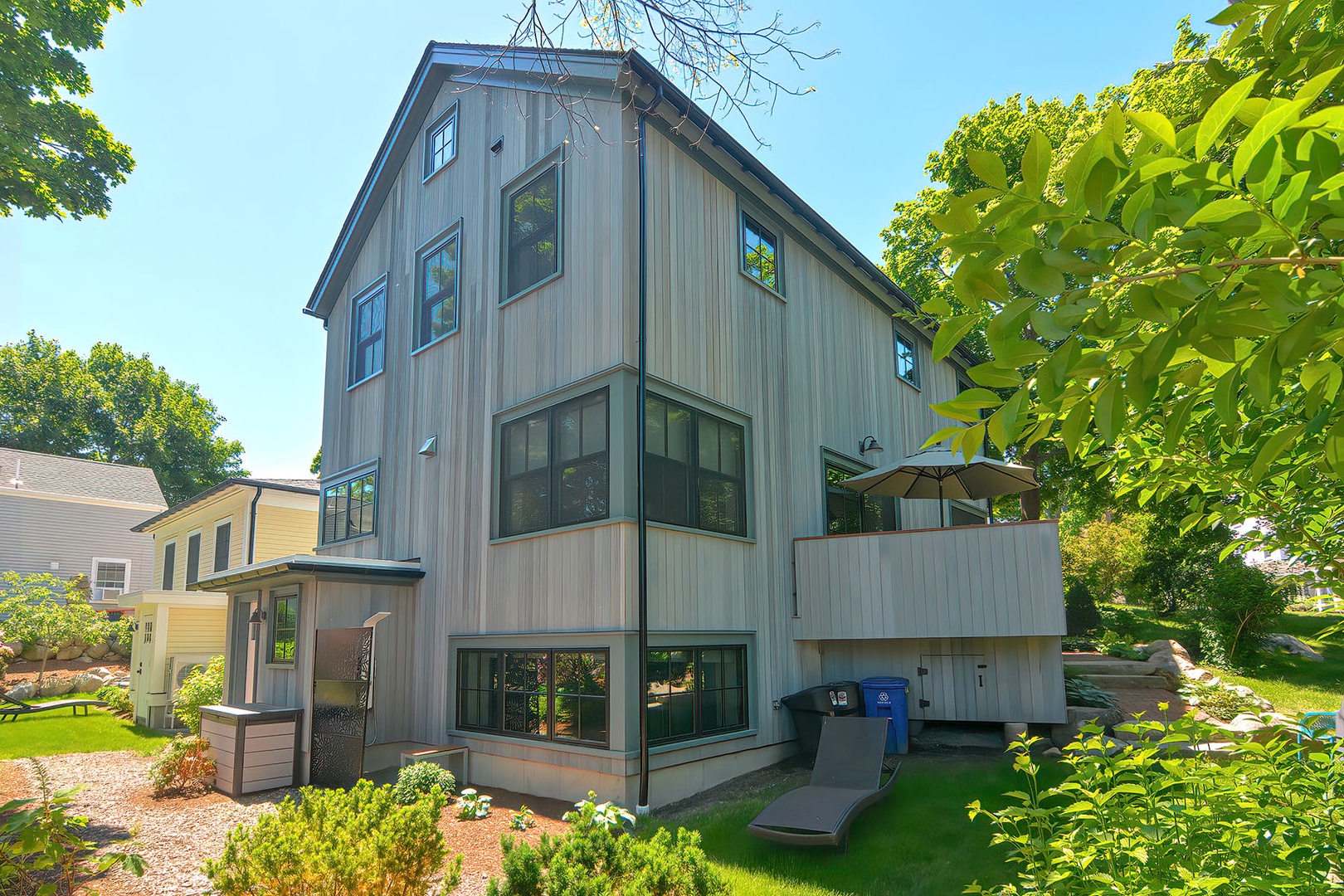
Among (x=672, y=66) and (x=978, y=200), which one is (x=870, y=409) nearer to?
(x=672, y=66)

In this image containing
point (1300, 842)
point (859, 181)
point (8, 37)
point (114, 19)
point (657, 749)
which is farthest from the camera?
point (114, 19)

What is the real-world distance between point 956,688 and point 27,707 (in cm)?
1917

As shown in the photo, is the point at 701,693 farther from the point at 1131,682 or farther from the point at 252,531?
the point at 252,531

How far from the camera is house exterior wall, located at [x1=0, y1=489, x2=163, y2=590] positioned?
28.7m

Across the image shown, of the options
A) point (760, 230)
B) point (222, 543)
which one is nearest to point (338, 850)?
point (760, 230)

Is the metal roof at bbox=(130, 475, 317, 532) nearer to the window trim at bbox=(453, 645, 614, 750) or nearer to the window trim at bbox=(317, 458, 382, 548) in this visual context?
the window trim at bbox=(317, 458, 382, 548)

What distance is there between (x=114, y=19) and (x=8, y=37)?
7.36ft

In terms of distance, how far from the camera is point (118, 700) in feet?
61.1

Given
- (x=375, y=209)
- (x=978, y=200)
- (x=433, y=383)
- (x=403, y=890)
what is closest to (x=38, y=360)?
(x=375, y=209)

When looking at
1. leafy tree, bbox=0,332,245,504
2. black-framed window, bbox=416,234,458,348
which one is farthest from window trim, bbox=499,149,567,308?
leafy tree, bbox=0,332,245,504

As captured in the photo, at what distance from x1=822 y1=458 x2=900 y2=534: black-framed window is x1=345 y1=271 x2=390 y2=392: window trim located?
7.99 metres

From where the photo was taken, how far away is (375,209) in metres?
14.8

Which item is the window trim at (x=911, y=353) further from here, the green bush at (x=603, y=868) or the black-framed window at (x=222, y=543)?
the black-framed window at (x=222, y=543)

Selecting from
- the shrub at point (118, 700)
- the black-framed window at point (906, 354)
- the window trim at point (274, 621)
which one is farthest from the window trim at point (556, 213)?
the shrub at point (118, 700)
